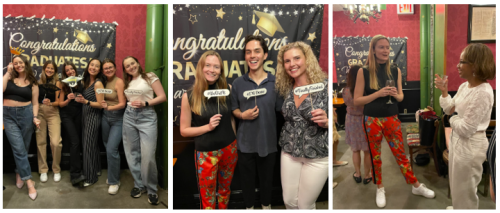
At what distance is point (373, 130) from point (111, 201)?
6.76 ft

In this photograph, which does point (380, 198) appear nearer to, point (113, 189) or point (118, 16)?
point (113, 189)

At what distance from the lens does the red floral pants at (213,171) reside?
1.83 metres

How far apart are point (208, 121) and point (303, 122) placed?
2.11ft

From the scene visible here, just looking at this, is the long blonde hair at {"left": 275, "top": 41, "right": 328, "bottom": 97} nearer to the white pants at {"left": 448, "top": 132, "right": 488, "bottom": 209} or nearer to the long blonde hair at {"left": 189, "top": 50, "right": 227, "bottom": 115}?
the long blonde hair at {"left": 189, "top": 50, "right": 227, "bottom": 115}

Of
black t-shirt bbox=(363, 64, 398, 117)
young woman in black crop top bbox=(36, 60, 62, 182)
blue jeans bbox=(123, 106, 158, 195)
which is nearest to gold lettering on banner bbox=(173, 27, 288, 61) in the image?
blue jeans bbox=(123, 106, 158, 195)

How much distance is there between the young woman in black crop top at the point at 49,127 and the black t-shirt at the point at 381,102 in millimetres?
2383

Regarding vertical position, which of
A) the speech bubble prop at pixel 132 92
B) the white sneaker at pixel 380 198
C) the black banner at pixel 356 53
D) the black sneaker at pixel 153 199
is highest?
the black banner at pixel 356 53

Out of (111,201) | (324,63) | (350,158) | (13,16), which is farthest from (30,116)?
(350,158)

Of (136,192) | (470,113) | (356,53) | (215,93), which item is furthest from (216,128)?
(470,113)

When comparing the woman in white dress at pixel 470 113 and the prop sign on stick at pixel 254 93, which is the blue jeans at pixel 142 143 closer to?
the prop sign on stick at pixel 254 93

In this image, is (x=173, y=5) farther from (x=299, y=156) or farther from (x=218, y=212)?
(x=218, y=212)

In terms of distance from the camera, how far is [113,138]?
2197 mm

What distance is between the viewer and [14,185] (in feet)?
7.13

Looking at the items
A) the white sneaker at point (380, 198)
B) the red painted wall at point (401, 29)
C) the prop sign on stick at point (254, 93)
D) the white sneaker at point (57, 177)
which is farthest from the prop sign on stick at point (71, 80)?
the white sneaker at point (380, 198)
